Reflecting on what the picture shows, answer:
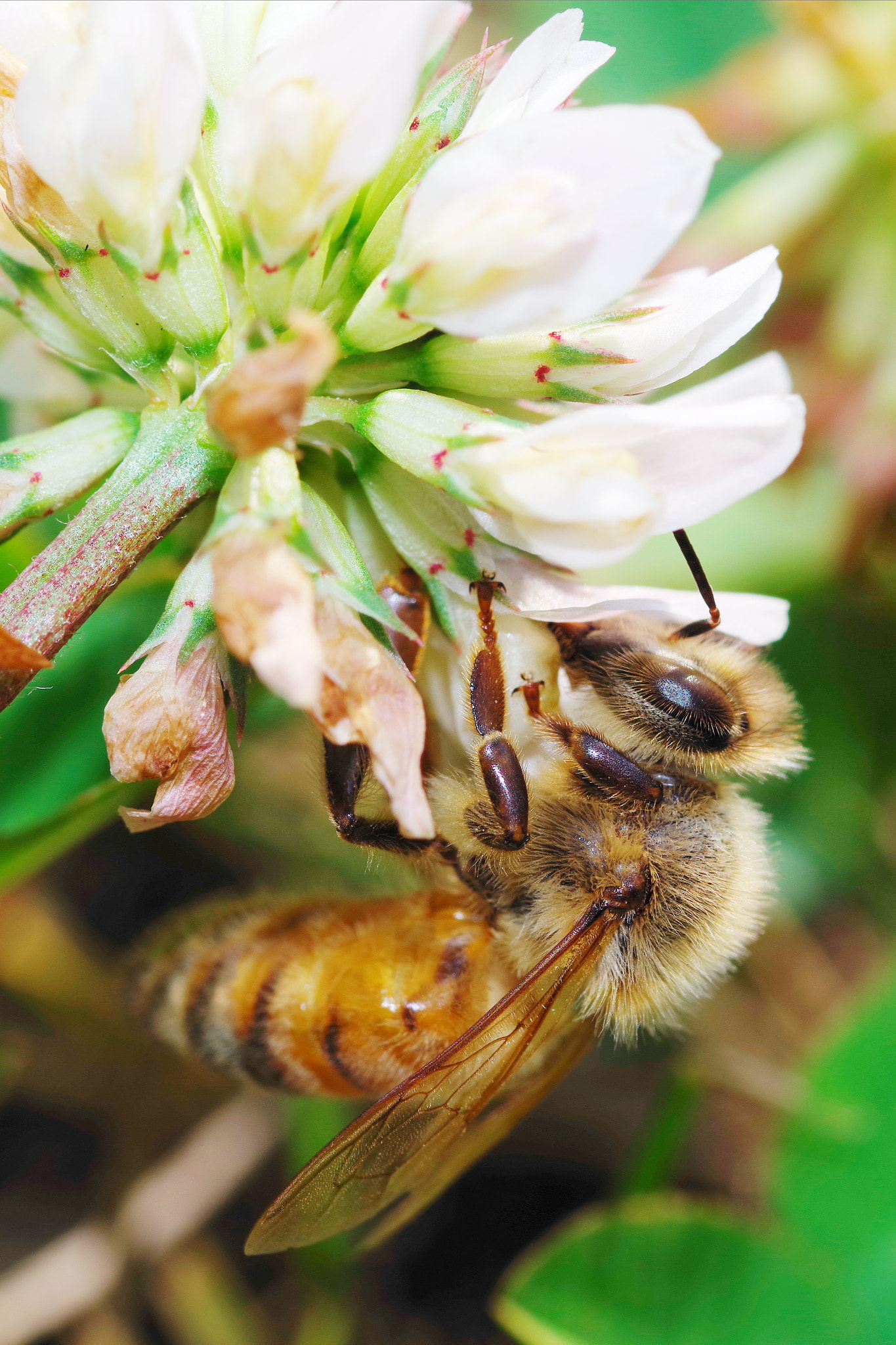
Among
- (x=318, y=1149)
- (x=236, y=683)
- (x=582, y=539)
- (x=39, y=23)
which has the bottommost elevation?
(x=318, y=1149)

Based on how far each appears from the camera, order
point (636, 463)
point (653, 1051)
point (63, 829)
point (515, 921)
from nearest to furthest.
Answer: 1. point (636, 463)
2. point (515, 921)
3. point (63, 829)
4. point (653, 1051)

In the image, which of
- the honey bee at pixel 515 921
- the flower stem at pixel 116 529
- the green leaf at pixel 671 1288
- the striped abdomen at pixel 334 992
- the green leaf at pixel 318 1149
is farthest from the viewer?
the green leaf at pixel 318 1149

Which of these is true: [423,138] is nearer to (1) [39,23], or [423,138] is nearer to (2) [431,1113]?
(1) [39,23]

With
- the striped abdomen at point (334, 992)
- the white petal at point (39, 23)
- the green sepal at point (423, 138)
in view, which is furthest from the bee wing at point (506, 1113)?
the white petal at point (39, 23)

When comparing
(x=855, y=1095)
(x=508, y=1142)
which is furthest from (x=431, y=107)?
(x=508, y=1142)

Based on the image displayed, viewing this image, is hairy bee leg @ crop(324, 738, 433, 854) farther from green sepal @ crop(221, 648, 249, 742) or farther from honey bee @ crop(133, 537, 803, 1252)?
green sepal @ crop(221, 648, 249, 742)

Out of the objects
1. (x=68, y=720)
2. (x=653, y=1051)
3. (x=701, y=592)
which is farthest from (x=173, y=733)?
(x=653, y=1051)

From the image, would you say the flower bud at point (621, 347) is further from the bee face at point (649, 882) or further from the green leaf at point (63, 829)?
the green leaf at point (63, 829)
